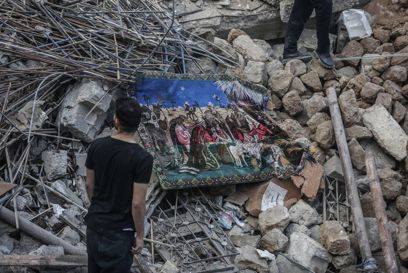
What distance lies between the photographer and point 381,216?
5594mm

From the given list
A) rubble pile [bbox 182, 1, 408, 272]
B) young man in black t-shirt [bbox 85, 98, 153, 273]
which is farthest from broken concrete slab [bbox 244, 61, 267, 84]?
young man in black t-shirt [bbox 85, 98, 153, 273]

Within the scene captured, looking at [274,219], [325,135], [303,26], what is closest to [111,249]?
[274,219]

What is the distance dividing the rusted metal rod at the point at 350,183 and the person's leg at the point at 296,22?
0.92m

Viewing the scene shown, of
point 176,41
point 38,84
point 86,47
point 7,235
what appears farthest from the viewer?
point 176,41

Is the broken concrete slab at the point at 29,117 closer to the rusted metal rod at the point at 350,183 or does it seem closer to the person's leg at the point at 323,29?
the rusted metal rod at the point at 350,183

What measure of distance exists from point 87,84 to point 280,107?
7.35 feet

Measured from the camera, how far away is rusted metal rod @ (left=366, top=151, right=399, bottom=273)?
536 cm

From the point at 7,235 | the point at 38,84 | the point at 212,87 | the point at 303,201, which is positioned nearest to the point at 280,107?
the point at 212,87

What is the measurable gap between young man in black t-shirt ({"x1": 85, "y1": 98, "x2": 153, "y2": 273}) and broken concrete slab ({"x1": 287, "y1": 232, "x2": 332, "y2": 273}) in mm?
1974

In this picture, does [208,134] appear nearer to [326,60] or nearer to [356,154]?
[356,154]

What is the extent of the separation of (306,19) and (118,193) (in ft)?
14.6

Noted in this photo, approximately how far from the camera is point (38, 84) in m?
5.87

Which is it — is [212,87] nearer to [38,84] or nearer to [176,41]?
[176,41]

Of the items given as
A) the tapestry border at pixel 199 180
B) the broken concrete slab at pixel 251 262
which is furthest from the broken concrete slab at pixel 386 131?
the broken concrete slab at pixel 251 262
